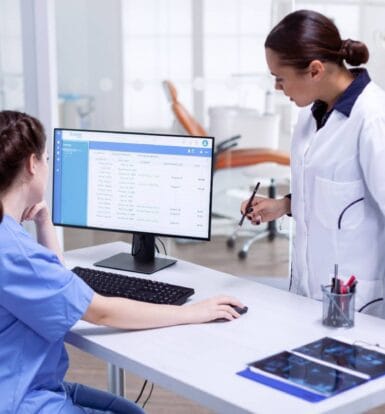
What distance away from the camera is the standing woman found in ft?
6.72

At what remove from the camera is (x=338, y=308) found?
6.15 ft

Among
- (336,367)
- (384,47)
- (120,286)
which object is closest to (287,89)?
(120,286)

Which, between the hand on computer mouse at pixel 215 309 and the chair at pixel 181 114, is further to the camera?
the chair at pixel 181 114

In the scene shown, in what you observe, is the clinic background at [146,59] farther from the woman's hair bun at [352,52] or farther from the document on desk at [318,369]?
the document on desk at [318,369]

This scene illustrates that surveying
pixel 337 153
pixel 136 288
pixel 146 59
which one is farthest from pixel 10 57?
pixel 337 153

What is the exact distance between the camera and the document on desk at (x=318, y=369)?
1549 millimetres

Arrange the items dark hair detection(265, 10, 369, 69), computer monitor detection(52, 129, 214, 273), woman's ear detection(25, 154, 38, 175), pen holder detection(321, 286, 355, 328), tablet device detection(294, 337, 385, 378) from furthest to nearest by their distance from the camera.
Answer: computer monitor detection(52, 129, 214, 273) < dark hair detection(265, 10, 369, 69) < pen holder detection(321, 286, 355, 328) < woman's ear detection(25, 154, 38, 175) < tablet device detection(294, 337, 385, 378)

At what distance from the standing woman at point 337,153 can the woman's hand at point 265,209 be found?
0.15 meters

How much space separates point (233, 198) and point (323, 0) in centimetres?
121

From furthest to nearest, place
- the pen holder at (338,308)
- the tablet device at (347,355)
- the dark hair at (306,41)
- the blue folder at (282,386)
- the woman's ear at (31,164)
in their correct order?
the dark hair at (306,41) < the pen holder at (338,308) < the woman's ear at (31,164) < the tablet device at (347,355) < the blue folder at (282,386)

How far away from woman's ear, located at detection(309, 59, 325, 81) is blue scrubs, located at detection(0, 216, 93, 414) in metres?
0.81

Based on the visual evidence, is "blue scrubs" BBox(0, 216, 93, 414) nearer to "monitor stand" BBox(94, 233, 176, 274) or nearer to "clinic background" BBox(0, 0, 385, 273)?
"monitor stand" BBox(94, 233, 176, 274)

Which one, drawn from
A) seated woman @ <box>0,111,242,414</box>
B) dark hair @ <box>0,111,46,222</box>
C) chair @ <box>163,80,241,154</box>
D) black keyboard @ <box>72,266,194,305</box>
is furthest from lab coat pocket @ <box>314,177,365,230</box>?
chair @ <box>163,80,241,154</box>

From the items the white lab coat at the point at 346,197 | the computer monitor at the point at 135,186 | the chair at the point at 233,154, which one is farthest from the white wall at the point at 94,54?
the white lab coat at the point at 346,197
